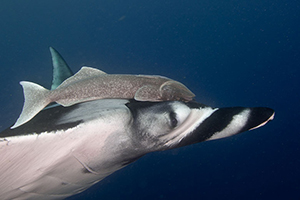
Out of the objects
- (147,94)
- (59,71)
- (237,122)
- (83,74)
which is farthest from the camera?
(59,71)

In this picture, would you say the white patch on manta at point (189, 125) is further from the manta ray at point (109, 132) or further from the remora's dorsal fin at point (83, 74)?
the remora's dorsal fin at point (83, 74)

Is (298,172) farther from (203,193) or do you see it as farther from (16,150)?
(16,150)

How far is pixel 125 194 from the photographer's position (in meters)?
11.8

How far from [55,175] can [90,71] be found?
0.71 m

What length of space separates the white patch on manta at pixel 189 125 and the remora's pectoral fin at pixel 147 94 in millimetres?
218

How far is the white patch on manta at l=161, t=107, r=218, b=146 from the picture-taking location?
35.1 inches

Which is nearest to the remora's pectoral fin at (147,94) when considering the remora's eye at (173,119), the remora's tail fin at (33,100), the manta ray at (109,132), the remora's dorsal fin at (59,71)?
the manta ray at (109,132)

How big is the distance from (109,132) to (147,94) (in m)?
0.30

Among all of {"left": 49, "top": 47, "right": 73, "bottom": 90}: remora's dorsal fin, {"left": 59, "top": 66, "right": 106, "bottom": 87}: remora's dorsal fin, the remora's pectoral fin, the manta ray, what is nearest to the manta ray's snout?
the manta ray

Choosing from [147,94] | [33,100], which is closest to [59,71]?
[33,100]

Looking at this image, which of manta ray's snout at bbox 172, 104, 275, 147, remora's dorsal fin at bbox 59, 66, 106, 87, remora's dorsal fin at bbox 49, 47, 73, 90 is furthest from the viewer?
remora's dorsal fin at bbox 49, 47, 73, 90

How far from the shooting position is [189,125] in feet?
3.04

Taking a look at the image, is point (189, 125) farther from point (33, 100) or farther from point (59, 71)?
point (59, 71)

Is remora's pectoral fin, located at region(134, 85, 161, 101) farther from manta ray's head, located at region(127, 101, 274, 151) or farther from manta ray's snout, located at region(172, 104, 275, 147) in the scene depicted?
manta ray's snout, located at region(172, 104, 275, 147)
